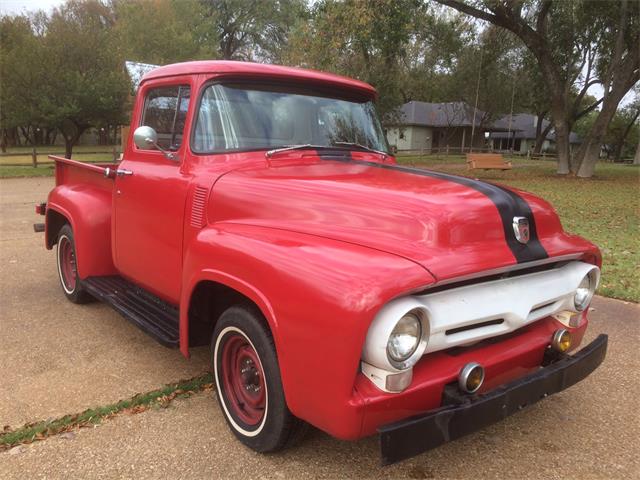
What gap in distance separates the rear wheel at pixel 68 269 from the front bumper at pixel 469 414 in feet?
12.1

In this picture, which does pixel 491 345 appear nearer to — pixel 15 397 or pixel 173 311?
pixel 173 311

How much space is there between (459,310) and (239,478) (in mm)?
1265

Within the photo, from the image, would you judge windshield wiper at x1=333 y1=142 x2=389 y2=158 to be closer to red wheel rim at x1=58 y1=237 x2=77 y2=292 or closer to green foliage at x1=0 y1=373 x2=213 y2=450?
green foliage at x1=0 y1=373 x2=213 y2=450

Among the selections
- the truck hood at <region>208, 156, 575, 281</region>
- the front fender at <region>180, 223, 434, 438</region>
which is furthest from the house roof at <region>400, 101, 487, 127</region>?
the front fender at <region>180, 223, 434, 438</region>

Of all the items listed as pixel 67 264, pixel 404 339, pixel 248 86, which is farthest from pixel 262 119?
pixel 67 264

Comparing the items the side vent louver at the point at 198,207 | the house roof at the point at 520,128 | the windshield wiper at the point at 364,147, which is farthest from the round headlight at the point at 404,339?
the house roof at the point at 520,128

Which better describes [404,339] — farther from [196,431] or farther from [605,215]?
[605,215]

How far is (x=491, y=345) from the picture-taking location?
2389 mm

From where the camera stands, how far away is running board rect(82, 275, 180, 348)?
10.5 ft

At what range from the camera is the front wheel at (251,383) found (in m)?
2.32

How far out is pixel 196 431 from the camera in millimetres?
2791

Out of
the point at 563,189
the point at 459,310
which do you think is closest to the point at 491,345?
the point at 459,310

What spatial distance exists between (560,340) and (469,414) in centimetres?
78

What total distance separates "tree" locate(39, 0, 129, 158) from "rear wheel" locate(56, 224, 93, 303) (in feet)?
62.7
